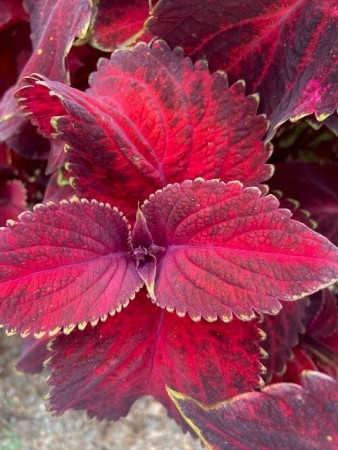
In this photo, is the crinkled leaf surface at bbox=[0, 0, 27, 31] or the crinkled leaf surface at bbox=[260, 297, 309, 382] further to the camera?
the crinkled leaf surface at bbox=[0, 0, 27, 31]

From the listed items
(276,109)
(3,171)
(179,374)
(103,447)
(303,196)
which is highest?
(276,109)

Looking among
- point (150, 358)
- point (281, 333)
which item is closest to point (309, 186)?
point (281, 333)

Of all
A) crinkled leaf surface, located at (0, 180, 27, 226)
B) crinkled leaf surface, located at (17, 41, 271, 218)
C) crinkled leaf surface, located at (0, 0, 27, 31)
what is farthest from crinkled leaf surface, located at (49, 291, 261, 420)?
crinkled leaf surface, located at (0, 0, 27, 31)

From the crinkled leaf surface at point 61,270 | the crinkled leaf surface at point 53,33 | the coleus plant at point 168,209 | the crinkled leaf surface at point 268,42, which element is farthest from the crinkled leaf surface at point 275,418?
the crinkled leaf surface at point 53,33

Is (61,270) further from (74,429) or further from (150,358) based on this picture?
(74,429)

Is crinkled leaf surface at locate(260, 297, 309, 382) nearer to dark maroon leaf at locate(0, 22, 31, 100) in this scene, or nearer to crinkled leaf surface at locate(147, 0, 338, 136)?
crinkled leaf surface at locate(147, 0, 338, 136)

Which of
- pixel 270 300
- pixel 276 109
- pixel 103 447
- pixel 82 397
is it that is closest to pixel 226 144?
pixel 276 109

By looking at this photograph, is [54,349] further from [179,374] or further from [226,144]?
[226,144]
